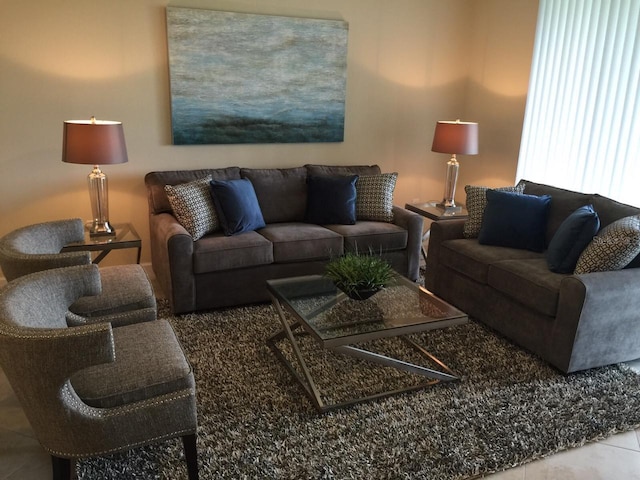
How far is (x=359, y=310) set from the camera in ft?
8.87

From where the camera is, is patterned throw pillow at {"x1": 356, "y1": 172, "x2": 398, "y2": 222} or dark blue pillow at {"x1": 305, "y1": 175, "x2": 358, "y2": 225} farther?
patterned throw pillow at {"x1": 356, "y1": 172, "x2": 398, "y2": 222}

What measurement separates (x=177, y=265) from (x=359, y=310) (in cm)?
135

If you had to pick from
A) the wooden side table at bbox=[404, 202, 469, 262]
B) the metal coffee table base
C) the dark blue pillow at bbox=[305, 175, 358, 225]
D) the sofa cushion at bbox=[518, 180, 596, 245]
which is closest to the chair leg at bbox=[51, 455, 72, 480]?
the metal coffee table base

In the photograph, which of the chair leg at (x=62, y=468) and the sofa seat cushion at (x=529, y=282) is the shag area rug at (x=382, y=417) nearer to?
the chair leg at (x=62, y=468)

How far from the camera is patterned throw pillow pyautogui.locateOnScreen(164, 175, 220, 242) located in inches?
140

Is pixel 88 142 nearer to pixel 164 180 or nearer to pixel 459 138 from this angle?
pixel 164 180

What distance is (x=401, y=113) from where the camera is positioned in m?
4.89

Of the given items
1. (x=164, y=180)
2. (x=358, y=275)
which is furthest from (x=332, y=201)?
(x=358, y=275)

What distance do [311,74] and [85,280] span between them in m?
2.94

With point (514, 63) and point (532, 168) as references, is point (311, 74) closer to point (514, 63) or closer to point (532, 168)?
point (514, 63)

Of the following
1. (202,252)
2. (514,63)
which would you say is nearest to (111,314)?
(202,252)

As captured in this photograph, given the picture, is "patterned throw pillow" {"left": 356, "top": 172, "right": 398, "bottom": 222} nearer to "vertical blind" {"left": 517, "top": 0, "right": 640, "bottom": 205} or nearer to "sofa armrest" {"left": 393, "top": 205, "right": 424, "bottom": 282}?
"sofa armrest" {"left": 393, "top": 205, "right": 424, "bottom": 282}

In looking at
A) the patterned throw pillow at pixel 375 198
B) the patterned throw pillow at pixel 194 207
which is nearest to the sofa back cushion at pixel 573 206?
the patterned throw pillow at pixel 375 198

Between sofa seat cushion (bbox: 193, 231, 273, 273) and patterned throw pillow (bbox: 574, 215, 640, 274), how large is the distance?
6.64 ft
